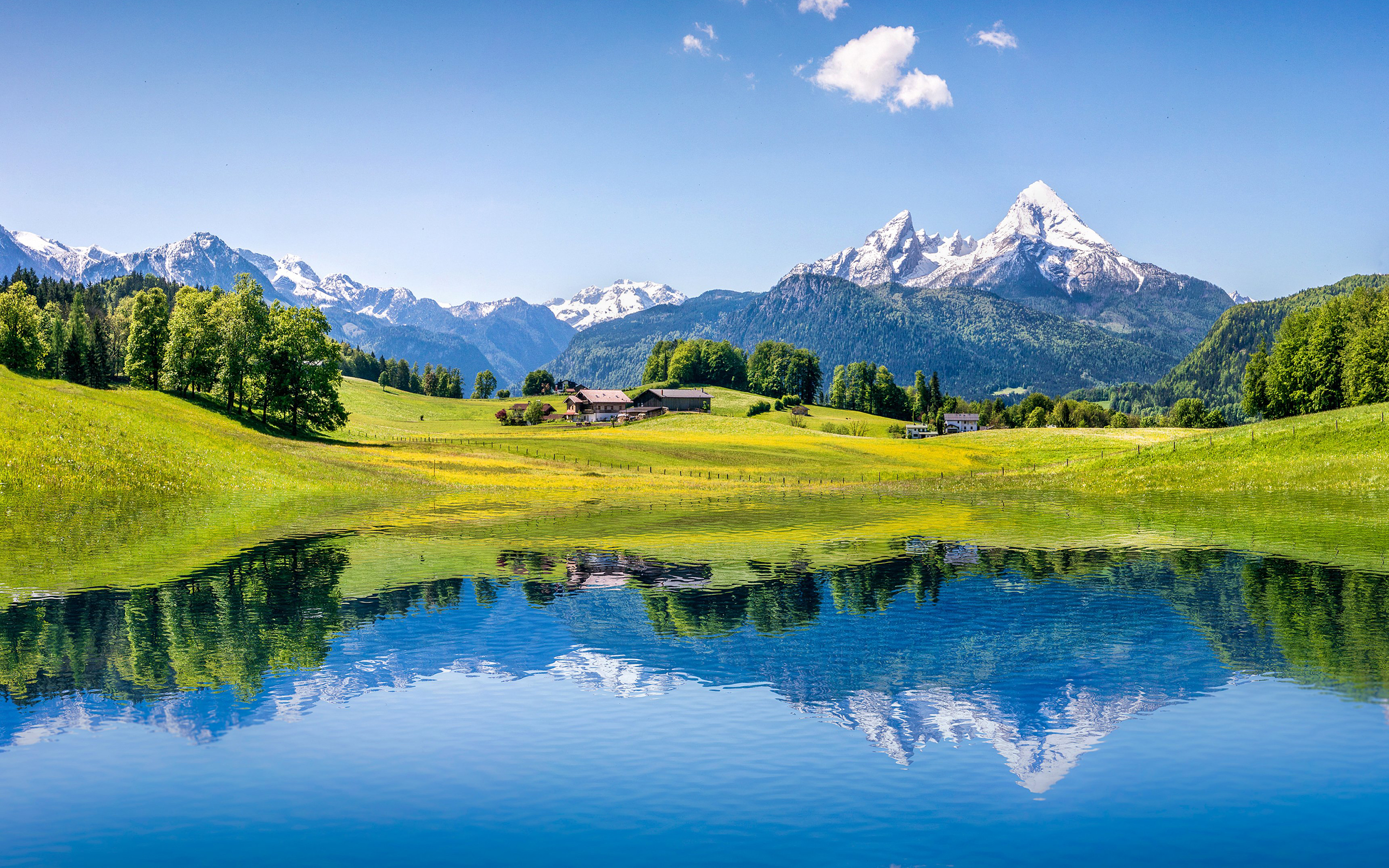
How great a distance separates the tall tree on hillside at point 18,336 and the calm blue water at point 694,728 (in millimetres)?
125580

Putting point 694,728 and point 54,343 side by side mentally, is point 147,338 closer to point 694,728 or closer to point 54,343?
point 54,343

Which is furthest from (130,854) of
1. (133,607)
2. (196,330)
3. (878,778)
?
(196,330)

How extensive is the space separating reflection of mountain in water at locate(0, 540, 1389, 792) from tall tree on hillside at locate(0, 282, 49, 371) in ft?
397

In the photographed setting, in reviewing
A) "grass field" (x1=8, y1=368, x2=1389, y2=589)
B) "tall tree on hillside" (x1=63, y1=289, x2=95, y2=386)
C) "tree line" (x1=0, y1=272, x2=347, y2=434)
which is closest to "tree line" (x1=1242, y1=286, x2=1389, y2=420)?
"grass field" (x1=8, y1=368, x2=1389, y2=589)

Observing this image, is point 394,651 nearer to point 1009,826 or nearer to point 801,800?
point 801,800

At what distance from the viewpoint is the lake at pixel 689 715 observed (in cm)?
1473

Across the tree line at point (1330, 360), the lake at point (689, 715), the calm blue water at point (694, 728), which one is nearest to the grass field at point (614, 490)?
the lake at point (689, 715)

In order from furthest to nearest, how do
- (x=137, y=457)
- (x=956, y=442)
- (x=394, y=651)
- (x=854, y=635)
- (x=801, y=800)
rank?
(x=956, y=442) < (x=137, y=457) < (x=854, y=635) < (x=394, y=651) < (x=801, y=800)

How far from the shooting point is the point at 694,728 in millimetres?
19812

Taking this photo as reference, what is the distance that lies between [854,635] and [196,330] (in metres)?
111

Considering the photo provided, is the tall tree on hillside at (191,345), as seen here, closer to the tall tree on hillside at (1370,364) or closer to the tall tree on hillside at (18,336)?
the tall tree on hillside at (18,336)

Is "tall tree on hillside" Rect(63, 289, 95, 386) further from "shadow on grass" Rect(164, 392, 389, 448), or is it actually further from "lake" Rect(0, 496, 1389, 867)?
"lake" Rect(0, 496, 1389, 867)

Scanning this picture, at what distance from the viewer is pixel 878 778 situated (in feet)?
56.1

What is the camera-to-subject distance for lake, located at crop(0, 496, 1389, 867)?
580 inches
